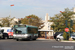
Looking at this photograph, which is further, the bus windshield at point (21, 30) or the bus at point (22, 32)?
the bus windshield at point (21, 30)

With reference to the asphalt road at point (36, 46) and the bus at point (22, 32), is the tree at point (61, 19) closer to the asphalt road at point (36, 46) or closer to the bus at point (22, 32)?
the bus at point (22, 32)

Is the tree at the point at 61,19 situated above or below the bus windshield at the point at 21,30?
above

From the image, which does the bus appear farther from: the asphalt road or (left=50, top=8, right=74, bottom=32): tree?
(left=50, top=8, right=74, bottom=32): tree

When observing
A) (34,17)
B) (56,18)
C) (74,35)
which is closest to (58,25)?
(56,18)

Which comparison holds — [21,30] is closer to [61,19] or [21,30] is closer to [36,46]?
[36,46]

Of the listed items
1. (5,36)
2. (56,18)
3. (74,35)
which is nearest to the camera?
(74,35)

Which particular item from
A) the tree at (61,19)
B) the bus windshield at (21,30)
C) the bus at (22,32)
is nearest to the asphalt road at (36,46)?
the bus at (22,32)

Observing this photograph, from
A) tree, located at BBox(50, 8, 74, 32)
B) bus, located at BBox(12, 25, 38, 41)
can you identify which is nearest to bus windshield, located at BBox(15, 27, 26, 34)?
bus, located at BBox(12, 25, 38, 41)

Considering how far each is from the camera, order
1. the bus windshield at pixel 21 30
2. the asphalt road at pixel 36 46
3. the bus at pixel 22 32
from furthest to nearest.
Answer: the bus windshield at pixel 21 30 < the bus at pixel 22 32 < the asphalt road at pixel 36 46

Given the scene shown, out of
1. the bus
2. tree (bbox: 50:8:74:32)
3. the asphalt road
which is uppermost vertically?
tree (bbox: 50:8:74:32)

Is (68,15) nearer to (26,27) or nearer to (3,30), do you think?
(3,30)

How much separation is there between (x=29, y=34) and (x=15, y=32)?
102 inches

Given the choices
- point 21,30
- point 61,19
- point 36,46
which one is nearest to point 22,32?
point 21,30

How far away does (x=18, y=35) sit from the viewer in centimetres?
3197
